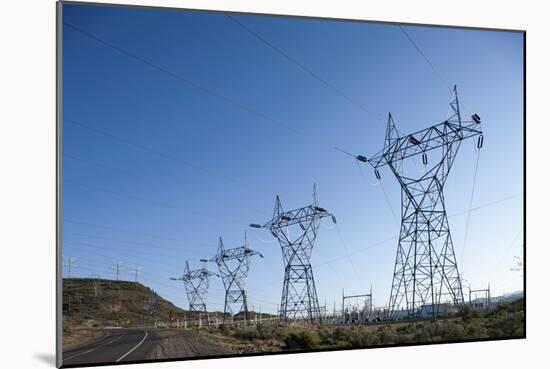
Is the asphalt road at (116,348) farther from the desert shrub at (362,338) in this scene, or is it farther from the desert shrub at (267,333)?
the desert shrub at (362,338)

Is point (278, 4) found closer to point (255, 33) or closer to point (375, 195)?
point (255, 33)

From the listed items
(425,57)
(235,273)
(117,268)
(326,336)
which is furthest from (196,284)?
(425,57)

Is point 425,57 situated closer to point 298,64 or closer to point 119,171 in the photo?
point 298,64

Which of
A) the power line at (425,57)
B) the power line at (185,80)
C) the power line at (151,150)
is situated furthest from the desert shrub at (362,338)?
the power line at (425,57)

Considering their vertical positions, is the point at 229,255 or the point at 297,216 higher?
the point at 297,216

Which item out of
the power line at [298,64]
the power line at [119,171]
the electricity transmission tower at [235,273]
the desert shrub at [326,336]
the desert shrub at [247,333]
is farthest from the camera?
the desert shrub at [326,336]

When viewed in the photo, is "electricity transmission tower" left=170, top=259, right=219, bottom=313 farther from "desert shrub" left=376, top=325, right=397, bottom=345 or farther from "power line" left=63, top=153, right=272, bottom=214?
"desert shrub" left=376, top=325, right=397, bottom=345

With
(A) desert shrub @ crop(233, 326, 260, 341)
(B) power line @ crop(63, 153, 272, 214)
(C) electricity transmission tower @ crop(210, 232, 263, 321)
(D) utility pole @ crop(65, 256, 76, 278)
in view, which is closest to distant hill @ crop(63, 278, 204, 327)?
(D) utility pole @ crop(65, 256, 76, 278)
